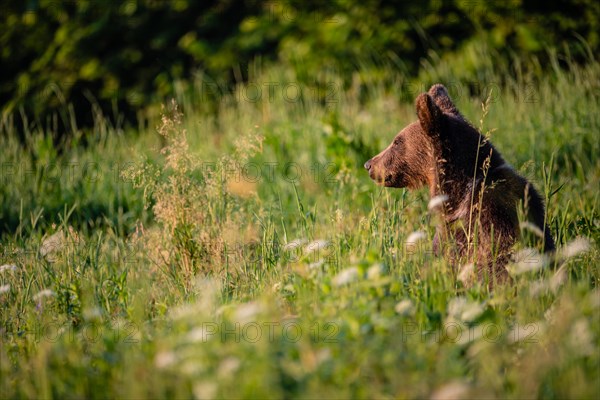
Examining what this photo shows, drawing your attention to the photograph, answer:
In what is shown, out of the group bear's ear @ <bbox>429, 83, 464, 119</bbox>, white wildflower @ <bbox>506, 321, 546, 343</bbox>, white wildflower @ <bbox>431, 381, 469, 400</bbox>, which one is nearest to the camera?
white wildflower @ <bbox>431, 381, 469, 400</bbox>

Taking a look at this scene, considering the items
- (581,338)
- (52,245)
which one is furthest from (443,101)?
(52,245)

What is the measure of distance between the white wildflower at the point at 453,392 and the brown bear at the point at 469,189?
1.53 meters

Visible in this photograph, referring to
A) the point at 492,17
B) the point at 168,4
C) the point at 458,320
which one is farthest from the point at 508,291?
the point at 168,4

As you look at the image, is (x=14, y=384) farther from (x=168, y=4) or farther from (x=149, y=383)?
(x=168, y=4)

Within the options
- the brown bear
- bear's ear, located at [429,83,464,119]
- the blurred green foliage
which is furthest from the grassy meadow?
the blurred green foliage

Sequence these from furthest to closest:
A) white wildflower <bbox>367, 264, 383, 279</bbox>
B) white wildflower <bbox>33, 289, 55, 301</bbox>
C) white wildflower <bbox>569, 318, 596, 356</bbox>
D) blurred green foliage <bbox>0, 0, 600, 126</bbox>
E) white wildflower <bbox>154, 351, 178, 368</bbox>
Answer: blurred green foliage <bbox>0, 0, 600, 126</bbox> → white wildflower <bbox>33, 289, 55, 301</bbox> → white wildflower <bbox>367, 264, 383, 279</bbox> → white wildflower <bbox>569, 318, 596, 356</bbox> → white wildflower <bbox>154, 351, 178, 368</bbox>

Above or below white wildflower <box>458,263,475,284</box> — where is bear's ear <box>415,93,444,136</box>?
above

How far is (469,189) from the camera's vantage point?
4688 mm

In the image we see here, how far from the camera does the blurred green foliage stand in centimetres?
991

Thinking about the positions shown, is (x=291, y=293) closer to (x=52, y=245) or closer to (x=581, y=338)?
(x=581, y=338)

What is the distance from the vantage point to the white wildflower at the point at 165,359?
277cm

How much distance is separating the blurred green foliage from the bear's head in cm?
477

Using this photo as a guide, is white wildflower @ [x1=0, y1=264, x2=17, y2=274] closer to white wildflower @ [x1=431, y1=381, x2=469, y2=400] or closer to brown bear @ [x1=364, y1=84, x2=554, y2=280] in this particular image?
brown bear @ [x1=364, y1=84, x2=554, y2=280]

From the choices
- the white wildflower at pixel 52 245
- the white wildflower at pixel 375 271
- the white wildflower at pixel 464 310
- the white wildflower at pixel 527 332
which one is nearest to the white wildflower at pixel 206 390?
the white wildflower at pixel 375 271
